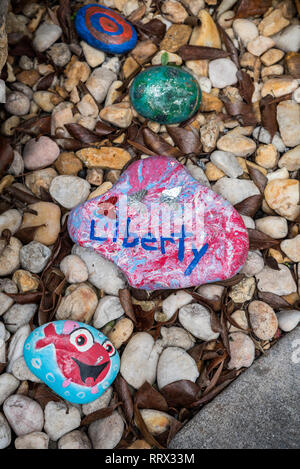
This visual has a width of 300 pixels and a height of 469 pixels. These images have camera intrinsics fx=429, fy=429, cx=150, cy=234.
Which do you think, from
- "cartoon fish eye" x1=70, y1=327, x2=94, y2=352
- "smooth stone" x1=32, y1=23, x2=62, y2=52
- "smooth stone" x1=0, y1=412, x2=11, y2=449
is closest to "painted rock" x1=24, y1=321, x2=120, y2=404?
"cartoon fish eye" x1=70, y1=327, x2=94, y2=352

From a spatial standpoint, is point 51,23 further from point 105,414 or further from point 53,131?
point 105,414

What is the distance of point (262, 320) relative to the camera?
5.85 ft

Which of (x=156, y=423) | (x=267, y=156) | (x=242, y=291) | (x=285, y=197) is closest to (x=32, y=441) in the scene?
(x=156, y=423)

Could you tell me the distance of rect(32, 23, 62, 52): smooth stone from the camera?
6.98 feet

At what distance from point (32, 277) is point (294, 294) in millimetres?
1136

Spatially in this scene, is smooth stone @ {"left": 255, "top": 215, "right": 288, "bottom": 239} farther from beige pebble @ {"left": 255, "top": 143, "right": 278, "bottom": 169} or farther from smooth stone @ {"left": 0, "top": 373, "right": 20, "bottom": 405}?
smooth stone @ {"left": 0, "top": 373, "right": 20, "bottom": 405}

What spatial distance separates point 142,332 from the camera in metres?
1.77

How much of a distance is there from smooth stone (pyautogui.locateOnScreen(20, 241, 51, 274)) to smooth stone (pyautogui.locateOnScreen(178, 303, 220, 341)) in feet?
2.05

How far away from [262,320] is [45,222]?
102 centimetres

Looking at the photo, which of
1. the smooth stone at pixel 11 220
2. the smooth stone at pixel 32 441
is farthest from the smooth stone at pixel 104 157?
the smooth stone at pixel 32 441

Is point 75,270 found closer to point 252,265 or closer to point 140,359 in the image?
point 140,359

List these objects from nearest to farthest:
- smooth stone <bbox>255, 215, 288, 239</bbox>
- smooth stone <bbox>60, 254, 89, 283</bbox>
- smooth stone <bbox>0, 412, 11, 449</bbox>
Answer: smooth stone <bbox>0, 412, 11, 449</bbox>
smooth stone <bbox>60, 254, 89, 283</bbox>
smooth stone <bbox>255, 215, 288, 239</bbox>

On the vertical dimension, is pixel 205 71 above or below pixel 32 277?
above
